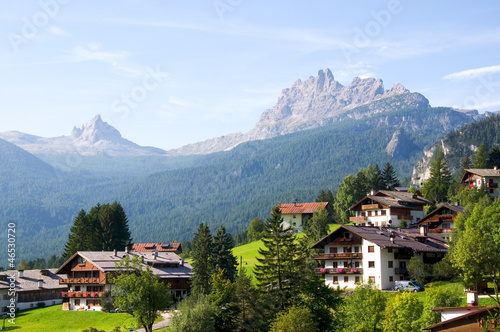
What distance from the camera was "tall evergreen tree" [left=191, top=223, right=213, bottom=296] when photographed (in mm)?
88375

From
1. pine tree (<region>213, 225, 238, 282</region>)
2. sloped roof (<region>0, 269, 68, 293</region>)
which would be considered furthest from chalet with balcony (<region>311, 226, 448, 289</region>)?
sloped roof (<region>0, 269, 68, 293</region>)

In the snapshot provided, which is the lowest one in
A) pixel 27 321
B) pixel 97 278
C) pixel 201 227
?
pixel 27 321

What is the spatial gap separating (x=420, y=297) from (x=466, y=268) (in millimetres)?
6067

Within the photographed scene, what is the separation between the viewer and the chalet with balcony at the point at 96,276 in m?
97.2

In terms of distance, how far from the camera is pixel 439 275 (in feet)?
259

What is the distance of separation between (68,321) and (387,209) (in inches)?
2428

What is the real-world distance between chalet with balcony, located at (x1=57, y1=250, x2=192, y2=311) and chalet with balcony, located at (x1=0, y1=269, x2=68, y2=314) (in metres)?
9.53

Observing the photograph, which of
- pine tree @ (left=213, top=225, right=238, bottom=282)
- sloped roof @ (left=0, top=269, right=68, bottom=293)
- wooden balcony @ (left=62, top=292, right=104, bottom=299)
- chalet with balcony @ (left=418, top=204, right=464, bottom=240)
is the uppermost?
chalet with balcony @ (left=418, top=204, right=464, bottom=240)

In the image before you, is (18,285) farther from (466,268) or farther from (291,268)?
(466,268)

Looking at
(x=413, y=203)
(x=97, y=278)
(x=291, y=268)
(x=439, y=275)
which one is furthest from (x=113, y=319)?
(x=413, y=203)

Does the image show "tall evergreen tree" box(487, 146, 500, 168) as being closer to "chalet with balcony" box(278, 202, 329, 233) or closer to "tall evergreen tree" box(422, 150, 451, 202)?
"tall evergreen tree" box(422, 150, 451, 202)

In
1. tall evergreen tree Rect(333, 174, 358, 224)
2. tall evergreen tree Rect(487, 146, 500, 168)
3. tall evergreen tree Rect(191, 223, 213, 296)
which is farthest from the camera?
tall evergreen tree Rect(487, 146, 500, 168)

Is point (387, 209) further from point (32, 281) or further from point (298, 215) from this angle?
point (32, 281)

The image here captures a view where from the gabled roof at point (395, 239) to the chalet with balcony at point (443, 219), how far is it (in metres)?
7.92
